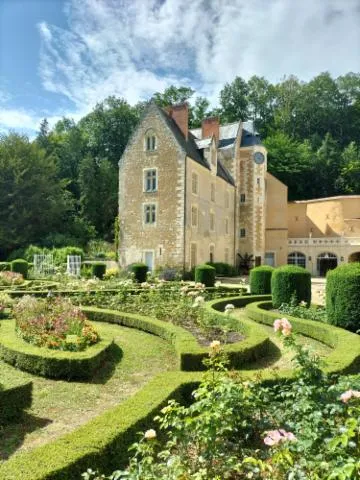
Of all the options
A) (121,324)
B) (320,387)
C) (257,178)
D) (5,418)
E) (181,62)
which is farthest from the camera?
(257,178)

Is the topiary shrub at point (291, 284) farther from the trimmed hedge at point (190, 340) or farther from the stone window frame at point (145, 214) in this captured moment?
the stone window frame at point (145, 214)

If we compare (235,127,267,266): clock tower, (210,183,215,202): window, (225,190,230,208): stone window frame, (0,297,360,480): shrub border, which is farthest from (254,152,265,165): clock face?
(0,297,360,480): shrub border

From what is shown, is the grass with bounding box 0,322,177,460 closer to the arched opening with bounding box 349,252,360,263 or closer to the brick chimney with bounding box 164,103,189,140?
the brick chimney with bounding box 164,103,189,140

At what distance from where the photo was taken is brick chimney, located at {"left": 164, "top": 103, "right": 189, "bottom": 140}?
24.7m

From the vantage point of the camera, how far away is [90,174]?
122 ft

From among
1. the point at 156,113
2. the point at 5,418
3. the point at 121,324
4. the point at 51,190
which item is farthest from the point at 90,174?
the point at 5,418

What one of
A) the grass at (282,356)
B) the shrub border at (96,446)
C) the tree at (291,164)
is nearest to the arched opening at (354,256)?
the tree at (291,164)

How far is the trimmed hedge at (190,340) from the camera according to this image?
19.9ft

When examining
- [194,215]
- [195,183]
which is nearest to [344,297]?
[194,215]

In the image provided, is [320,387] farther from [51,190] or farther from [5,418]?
[51,190]

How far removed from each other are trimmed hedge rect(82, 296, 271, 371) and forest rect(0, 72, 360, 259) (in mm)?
21295

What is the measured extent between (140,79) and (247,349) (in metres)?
5.25

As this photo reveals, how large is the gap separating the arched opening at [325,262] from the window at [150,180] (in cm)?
1558

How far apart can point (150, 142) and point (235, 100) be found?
1126 inches
